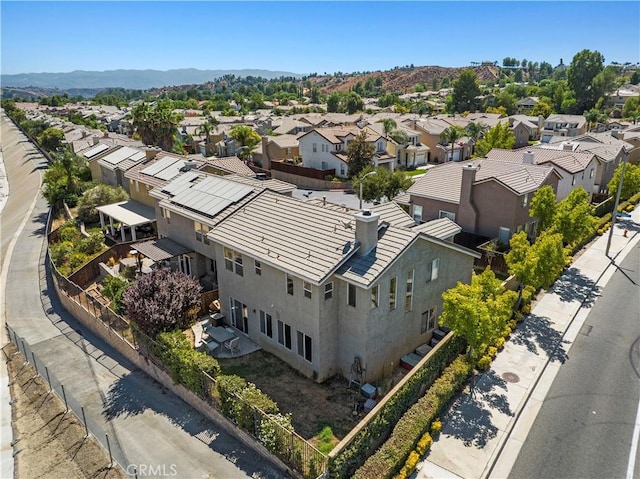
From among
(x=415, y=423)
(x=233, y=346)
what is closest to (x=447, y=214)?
(x=233, y=346)

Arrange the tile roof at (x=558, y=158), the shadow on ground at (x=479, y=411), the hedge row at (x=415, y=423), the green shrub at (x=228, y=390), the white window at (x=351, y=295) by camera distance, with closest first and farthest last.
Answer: the hedge row at (x=415, y=423)
the green shrub at (x=228, y=390)
the shadow on ground at (x=479, y=411)
the white window at (x=351, y=295)
the tile roof at (x=558, y=158)

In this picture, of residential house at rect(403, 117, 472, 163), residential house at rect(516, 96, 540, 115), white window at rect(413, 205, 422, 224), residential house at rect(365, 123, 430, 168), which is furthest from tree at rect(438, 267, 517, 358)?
residential house at rect(516, 96, 540, 115)

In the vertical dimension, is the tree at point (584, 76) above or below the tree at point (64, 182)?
above

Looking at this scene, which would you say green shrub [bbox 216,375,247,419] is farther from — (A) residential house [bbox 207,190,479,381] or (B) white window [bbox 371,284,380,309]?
(B) white window [bbox 371,284,380,309]

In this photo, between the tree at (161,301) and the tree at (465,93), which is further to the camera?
the tree at (465,93)

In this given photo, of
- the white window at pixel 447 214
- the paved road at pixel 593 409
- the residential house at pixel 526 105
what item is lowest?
the paved road at pixel 593 409

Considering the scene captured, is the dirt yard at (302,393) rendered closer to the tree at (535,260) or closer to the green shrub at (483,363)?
the green shrub at (483,363)

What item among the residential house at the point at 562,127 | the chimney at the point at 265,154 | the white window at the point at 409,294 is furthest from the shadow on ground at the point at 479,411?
the residential house at the point at 562,127

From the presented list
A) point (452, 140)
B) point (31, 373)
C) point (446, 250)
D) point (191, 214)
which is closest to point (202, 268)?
point (191, 214)
